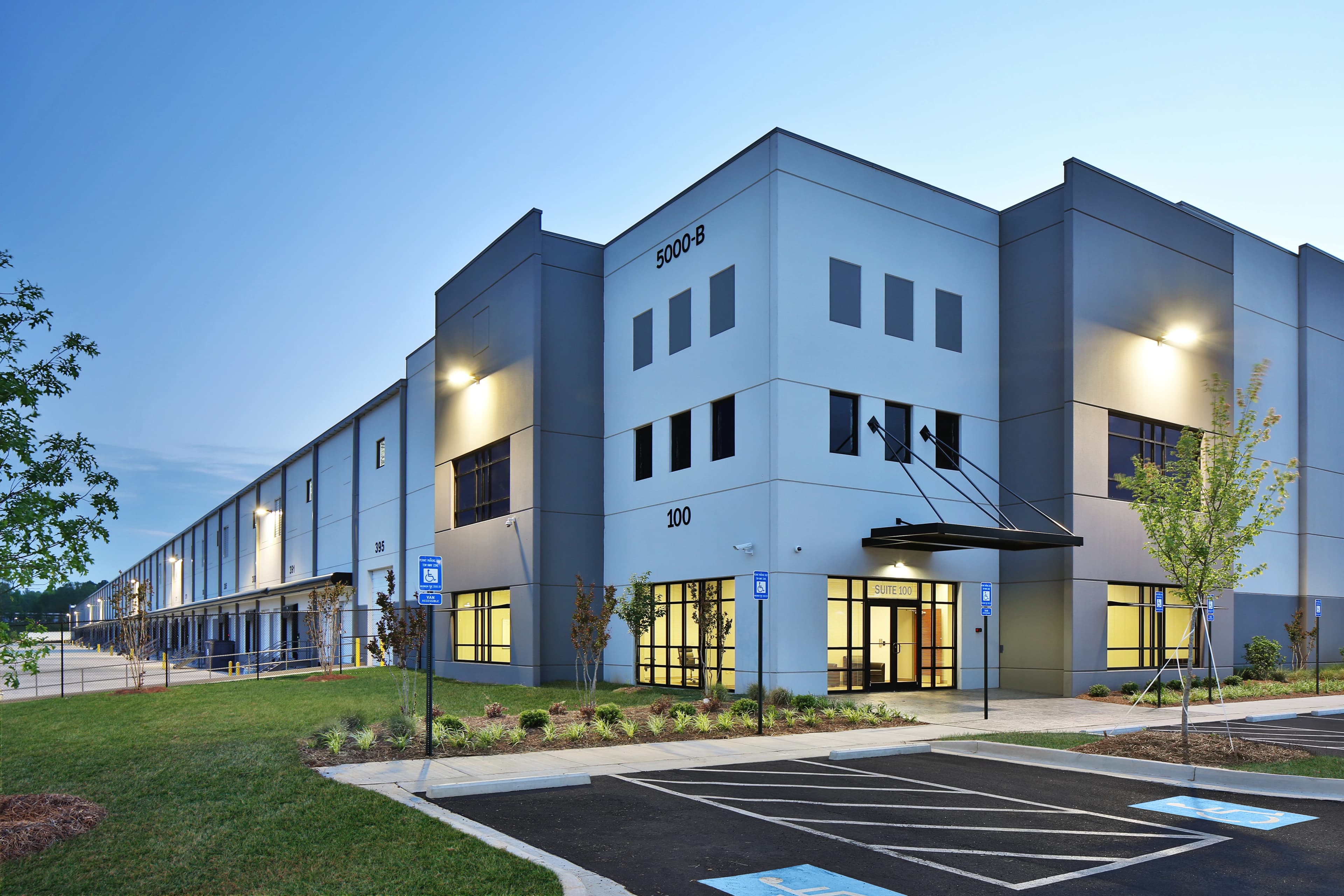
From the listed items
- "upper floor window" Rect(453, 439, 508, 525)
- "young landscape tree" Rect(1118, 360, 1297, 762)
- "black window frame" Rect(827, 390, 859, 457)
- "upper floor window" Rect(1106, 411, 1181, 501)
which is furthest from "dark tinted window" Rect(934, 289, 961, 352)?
"upper floor window" Rect(453, 439, 508, 525)

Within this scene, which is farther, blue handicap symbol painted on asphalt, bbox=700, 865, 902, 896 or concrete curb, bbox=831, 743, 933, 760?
concrete curb, bbox=831, 743, 933, 760

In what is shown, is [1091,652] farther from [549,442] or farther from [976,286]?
[549,442]

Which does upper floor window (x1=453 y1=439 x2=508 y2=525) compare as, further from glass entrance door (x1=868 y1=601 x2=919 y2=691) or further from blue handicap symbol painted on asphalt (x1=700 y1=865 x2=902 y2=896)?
blue handicap symbol painted on asphalt (x1=700 y1=865 x2=902 y2=896)

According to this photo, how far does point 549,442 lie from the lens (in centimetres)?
2914

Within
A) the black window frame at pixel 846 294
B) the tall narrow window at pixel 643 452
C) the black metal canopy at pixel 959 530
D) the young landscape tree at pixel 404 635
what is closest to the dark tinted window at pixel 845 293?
the black window frame at pixel 846 294

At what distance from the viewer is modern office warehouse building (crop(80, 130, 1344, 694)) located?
23641 mm

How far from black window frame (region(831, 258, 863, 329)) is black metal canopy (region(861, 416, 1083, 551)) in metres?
2.75

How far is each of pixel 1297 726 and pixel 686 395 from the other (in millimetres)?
15974

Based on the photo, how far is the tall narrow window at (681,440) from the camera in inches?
1038

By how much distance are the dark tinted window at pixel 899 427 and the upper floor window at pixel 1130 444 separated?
580cm

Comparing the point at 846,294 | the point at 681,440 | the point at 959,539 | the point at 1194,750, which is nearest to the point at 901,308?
the point at 846,294

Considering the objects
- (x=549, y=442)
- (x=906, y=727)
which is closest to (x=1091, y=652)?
(x=906, y=727)

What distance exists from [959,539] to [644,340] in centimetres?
1102

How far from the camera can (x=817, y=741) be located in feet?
53.9
